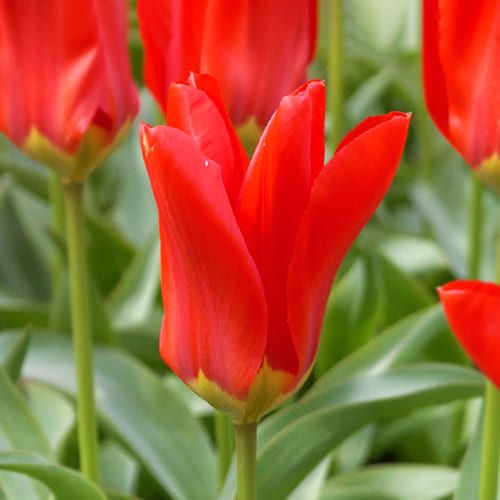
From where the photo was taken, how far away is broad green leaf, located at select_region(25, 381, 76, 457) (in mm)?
883

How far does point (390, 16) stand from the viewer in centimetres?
204

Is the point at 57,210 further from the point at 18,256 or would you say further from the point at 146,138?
the point at 146,138

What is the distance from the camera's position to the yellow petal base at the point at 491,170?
602mm

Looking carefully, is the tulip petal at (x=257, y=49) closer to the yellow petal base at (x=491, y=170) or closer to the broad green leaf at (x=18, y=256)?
the yellow petal base at (x=491, y=170)

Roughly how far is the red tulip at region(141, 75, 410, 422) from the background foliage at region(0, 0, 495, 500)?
5.3 inches

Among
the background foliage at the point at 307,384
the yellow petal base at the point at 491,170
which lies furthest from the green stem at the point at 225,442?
the yellow petal base at the point at 491,170

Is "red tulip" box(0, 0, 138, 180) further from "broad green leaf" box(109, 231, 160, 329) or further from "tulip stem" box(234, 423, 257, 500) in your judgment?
"broad green leaf" box(109, 231, 160, 329)

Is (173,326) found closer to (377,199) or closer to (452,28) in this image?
(377,199)

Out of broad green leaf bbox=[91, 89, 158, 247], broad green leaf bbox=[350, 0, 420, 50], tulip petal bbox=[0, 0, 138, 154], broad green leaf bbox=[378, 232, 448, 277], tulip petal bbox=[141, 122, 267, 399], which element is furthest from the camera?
broad green leaf bbox=[350, 0, 420, 50]

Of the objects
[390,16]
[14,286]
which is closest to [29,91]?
[14,286]

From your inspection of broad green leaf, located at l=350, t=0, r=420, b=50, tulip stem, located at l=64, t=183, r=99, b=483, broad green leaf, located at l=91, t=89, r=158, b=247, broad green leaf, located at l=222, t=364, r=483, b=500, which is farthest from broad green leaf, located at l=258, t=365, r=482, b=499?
broad green leaf, located at l=350, t=0, r=420, b=50

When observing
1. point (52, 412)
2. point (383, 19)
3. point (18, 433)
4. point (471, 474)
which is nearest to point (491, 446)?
point (471, 474)

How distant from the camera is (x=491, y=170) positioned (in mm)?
606

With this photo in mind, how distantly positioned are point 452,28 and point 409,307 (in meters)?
0.53
